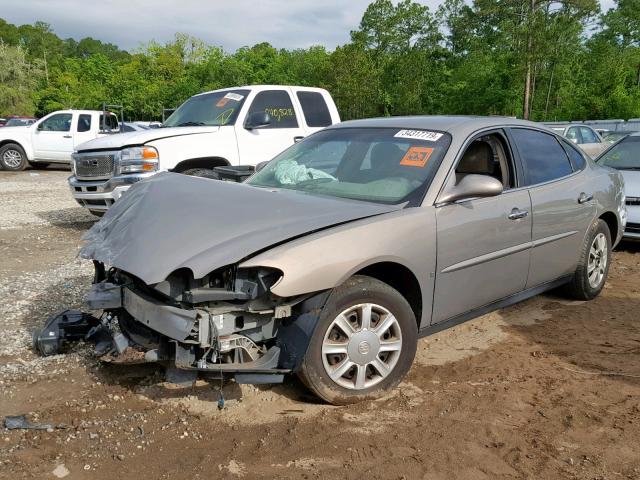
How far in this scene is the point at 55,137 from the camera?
17875 millimetres

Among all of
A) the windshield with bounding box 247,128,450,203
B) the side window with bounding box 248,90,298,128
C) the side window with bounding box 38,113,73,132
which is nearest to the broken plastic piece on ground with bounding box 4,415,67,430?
the windshield with bounding box 247,128,450,203

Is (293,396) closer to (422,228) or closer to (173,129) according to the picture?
(422,228)

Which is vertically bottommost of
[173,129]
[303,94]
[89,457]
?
[89,457]

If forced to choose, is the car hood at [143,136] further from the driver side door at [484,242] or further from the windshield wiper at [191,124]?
the driver side door at [484,242]

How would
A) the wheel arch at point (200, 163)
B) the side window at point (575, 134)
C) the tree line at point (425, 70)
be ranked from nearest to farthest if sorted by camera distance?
1. the wheel arch at point (200, 163)
2. the side window at point (575, 134)
3. the tree line at point (425, 70)

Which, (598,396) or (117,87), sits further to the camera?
(117,87)

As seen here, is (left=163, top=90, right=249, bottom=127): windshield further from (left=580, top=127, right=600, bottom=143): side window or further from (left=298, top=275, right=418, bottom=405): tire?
(left=580, top=127, right=600, bottom=143): side window

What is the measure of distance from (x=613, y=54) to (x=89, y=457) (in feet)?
139

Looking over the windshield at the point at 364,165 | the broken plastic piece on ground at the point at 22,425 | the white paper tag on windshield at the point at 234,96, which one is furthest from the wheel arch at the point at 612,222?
the white paper tag on windshield at the point at 234,96

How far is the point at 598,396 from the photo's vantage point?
3.49 meters

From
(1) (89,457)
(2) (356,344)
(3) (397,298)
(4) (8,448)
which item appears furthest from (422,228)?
(4) (8,448)

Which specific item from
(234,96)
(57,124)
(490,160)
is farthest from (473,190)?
(57,124)

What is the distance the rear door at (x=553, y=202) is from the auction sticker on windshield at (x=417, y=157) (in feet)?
3.34

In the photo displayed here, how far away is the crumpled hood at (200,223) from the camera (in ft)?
9.78
